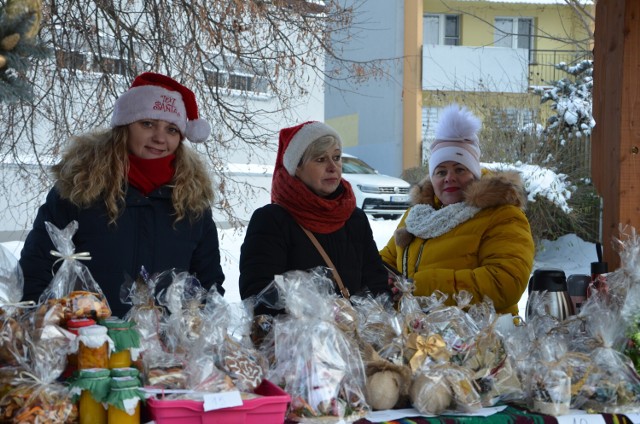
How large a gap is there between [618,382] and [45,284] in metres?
1.94

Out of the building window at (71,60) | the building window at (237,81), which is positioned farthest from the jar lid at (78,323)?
the building window at (237,81)

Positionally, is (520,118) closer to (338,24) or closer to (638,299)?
(338,24)

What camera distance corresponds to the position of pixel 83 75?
236 inches

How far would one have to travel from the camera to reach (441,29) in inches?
848

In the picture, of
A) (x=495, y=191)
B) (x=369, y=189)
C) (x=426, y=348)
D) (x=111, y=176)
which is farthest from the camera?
(x=369, y=189)

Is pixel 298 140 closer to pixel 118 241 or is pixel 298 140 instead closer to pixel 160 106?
pixel 160 106

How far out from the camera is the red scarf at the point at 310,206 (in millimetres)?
3080

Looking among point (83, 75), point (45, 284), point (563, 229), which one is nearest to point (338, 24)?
point (83, 75)

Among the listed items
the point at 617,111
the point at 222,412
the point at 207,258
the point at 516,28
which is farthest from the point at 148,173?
the point at 516,28

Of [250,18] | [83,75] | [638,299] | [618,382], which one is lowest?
[618,382]

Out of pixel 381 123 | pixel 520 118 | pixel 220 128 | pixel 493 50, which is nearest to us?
pixel 220 128

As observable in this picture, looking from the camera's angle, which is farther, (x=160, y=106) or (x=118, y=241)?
(x=160, y=106)

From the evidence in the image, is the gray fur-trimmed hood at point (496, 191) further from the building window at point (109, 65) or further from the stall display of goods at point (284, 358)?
the building window at point (109, 65)

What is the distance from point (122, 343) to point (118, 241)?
1.16 metres
